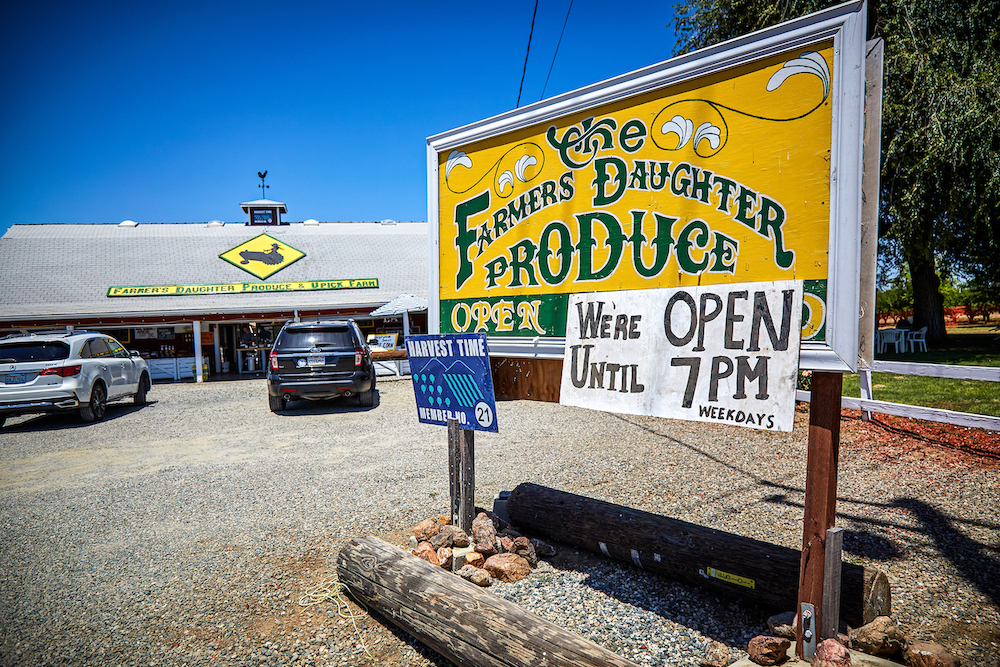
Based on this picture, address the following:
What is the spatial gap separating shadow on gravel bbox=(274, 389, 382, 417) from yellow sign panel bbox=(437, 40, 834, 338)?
7.65 m

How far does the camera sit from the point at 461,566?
3.72 metres

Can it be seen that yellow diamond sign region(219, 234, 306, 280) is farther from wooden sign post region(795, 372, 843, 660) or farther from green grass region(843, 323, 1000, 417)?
wooden sign post region(795, 372, 843, 660)

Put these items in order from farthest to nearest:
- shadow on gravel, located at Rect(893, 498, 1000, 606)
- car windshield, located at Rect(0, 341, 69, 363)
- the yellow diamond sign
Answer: the yellow diamond sign → car windshield, located at Rect(0, 341, 69, 363) → shadow on gravel, located at Rect(893, 498, 1000, 606)

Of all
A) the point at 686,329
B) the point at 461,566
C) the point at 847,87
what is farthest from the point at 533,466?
the point at 847,87

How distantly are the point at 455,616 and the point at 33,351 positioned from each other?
10.3 metres

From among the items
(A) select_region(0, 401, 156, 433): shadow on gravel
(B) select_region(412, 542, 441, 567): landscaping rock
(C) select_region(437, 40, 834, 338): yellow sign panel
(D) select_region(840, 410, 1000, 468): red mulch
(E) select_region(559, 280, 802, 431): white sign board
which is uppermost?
(C) select_region(437, 40, 834, 338): yellow sign panel

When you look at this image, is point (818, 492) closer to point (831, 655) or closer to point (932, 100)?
point (831, 655)

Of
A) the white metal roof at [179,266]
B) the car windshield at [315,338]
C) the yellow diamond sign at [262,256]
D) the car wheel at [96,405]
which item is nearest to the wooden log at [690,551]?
the car windshield at [315,338]

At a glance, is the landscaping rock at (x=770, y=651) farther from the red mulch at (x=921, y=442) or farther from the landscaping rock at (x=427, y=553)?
the red mulch at (x=921, y=442)

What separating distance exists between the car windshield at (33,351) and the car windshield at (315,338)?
358 centimetres

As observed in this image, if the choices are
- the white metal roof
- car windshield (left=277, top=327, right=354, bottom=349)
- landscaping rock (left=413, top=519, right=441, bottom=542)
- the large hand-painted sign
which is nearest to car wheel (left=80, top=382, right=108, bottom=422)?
car windshield (left=277, top=327, right=354, bottom=349)

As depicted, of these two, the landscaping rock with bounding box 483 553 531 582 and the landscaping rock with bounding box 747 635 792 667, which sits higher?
the landscaping rock with bounding box 747 635 792 667

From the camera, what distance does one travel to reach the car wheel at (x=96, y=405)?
10.0 meters

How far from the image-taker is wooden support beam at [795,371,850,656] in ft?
7.83
